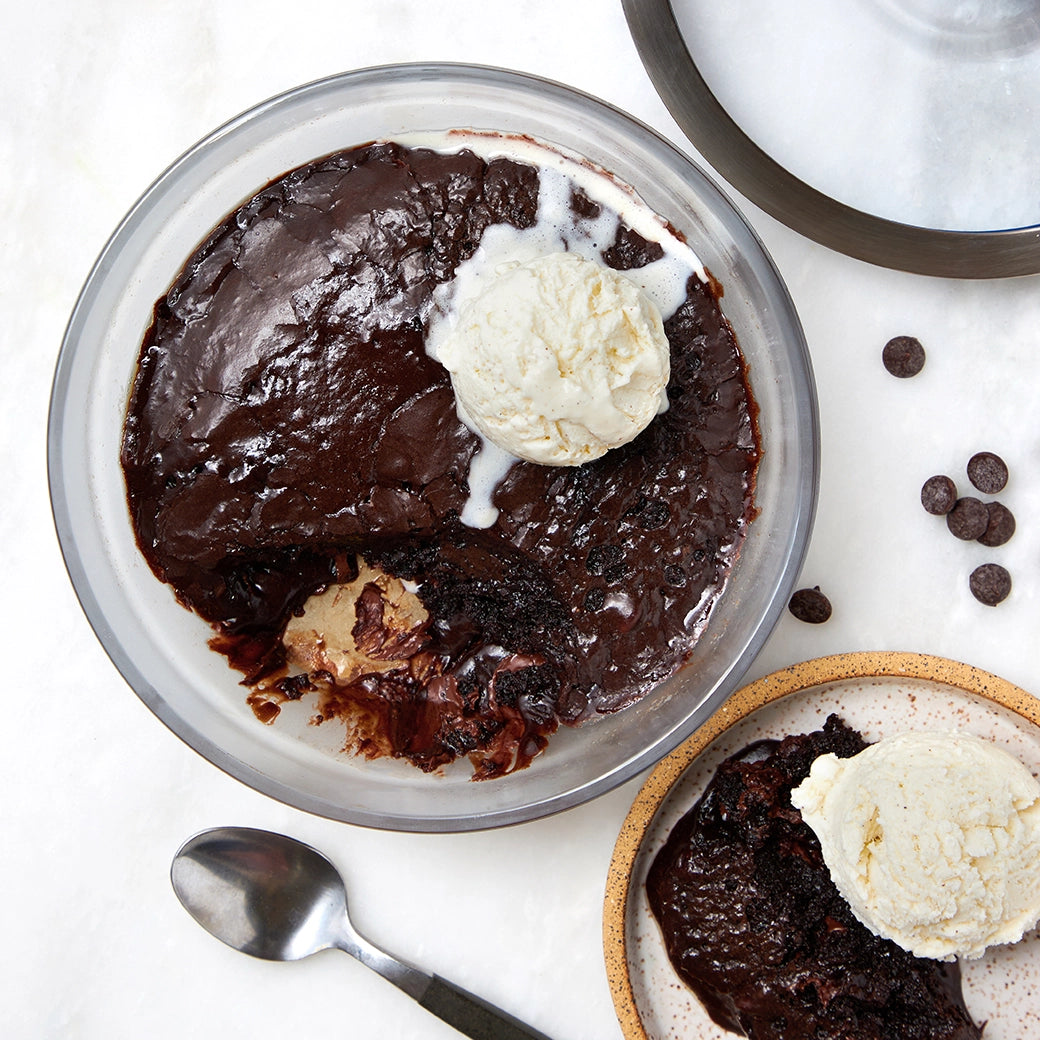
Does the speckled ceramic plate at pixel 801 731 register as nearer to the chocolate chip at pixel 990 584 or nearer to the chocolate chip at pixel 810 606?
the chocolate chip at pixel 810 606

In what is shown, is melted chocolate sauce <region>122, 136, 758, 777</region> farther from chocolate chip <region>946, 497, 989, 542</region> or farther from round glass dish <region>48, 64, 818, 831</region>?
chocolate chip <region>946, 497, 989, 542</region>

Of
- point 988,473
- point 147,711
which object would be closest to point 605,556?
point 988,473

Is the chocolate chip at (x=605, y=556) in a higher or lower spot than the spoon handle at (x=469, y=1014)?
higher

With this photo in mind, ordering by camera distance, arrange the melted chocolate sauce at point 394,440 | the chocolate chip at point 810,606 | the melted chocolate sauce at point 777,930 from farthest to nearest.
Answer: the chocolate chip at point 810,606
the melted chocolate sauce at point 777,930
the melted chocolate sauce at point 394,440

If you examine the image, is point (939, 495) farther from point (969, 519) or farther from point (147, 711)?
point (147, 711)

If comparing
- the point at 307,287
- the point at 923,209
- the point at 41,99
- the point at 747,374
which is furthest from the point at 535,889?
the point at 41,99

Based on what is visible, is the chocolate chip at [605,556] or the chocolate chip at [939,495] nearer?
the chocolate chip at [605,556]

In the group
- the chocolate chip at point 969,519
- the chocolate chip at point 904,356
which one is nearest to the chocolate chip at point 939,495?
the chocolate chip at point 969,519
